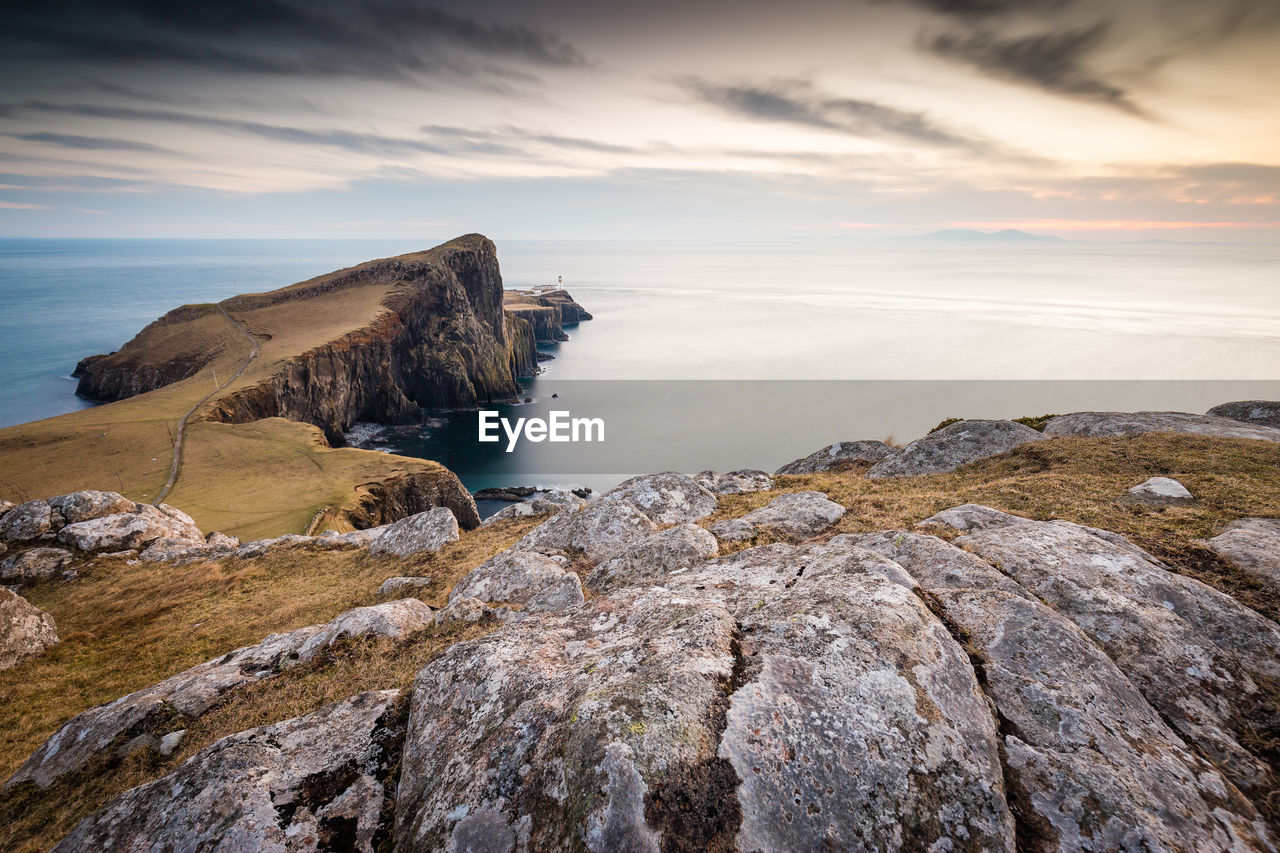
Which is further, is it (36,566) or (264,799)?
(36,566)

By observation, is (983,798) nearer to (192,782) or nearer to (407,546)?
(192,782)

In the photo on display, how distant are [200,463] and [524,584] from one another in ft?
239

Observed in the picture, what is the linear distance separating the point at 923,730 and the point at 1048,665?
3113 mm

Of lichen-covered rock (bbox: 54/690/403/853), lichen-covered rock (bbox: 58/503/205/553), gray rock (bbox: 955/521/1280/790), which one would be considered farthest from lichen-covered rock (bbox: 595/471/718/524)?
lichen-covered rock (bbox: 58/503/205/553)

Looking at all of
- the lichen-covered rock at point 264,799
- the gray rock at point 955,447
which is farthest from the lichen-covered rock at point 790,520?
the lichen-covered rock at point 264,799

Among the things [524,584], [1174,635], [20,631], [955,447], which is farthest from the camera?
[955,447]

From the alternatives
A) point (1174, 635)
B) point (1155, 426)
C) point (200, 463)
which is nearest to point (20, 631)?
point (1174, 635)

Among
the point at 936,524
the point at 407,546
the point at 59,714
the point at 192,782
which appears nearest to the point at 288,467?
the point at 407,546

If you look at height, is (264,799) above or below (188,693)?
above

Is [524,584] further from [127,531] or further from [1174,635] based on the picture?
[127,531]

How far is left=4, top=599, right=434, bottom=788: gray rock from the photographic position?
441 inches

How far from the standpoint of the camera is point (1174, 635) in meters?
9.06

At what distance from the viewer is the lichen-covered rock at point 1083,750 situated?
6066 millimetres

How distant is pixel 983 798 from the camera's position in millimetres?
6359
